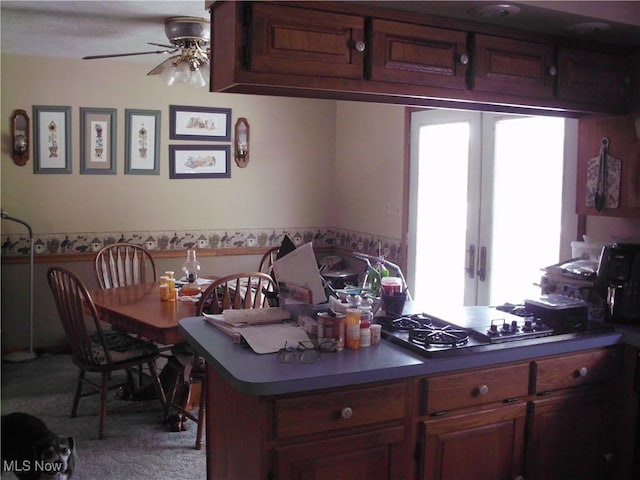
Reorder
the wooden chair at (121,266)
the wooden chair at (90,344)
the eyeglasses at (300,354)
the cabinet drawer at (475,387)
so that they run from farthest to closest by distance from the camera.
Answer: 1. the wooden chair at (121,266)
2. the wooden chair at (90,344)
3. the cabinet drawer at (475,387)
4. the eyeglasses at (300,354)

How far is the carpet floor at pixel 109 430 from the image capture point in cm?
321

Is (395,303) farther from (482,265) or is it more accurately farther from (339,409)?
(482,265)

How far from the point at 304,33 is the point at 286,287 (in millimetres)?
943

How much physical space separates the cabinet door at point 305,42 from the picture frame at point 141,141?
3.43 m

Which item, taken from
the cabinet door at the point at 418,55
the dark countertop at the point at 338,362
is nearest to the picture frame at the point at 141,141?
the dark countertop at the point at 338,362

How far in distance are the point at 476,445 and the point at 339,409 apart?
596mm

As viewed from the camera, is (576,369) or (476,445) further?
(576,369)

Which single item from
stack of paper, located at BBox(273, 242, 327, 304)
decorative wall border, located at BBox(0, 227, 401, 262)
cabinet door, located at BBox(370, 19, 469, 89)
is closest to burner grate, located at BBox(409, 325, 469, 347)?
stack of paper, located at BBox(273, 242, 327, 304)

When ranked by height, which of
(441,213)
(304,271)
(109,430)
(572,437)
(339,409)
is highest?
(441,213)

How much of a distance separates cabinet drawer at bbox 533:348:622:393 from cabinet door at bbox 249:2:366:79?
128 centimetres

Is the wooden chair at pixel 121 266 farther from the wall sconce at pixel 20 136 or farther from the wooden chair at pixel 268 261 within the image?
the wall sconce at pixel 20 136

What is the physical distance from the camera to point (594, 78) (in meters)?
2.76

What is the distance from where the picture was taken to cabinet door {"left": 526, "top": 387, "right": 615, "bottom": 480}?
2.40 meters

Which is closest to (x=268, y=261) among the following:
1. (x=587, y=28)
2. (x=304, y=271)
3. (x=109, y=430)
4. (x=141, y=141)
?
(x=141, y=141)
